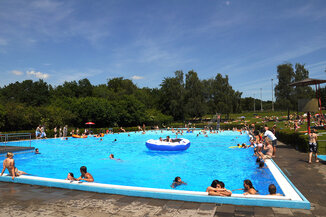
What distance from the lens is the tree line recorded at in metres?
34.8

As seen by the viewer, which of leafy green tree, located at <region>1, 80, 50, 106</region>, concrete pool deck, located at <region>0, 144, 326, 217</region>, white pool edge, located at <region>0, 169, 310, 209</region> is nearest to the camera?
concrete pool deck, located at <region>0, 144, 326, 217</region>

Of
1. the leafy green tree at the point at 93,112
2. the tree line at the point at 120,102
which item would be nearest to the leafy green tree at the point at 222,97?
the tree line at the point at 120,102

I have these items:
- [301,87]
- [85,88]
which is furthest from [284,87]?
[85,88]

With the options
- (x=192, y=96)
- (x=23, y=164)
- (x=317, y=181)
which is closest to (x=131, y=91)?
(x=192, y=96)

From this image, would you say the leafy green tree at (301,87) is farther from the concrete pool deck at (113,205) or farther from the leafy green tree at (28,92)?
the leafy green tree at (28,92)

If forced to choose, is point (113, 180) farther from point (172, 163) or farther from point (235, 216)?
point (235, 216)

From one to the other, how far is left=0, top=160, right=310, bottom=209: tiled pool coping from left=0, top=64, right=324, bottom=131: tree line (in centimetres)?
2663

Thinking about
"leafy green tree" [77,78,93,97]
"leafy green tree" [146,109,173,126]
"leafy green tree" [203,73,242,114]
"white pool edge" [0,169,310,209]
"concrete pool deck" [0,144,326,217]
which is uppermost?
"leafy green tree" [77,78,93,97]

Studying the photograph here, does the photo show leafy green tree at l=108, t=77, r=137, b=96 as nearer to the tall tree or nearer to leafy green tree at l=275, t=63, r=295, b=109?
the tall tree

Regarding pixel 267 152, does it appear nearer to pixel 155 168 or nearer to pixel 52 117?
pixel 155 168

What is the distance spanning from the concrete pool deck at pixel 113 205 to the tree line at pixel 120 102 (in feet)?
89.3

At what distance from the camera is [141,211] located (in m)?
5.44

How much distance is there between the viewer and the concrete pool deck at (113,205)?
17.2 ft

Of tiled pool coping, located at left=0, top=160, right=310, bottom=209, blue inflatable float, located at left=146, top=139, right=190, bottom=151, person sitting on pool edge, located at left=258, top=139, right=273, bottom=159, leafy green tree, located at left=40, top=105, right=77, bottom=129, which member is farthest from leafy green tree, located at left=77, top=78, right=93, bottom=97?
tiled pool coping, located at left=0, top=160, right=310, bottom=209
